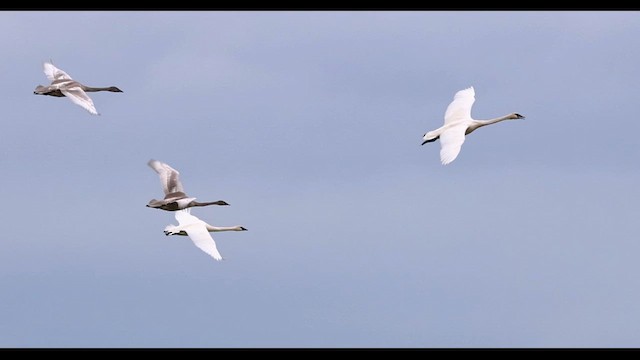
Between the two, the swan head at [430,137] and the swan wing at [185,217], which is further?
the swan wing at [185,217]

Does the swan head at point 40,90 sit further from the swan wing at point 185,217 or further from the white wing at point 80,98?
the swan wing at point 185,217

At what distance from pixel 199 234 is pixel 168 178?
3715 mm

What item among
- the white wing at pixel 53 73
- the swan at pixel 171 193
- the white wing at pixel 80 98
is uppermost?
the white wing at pixel 53 73

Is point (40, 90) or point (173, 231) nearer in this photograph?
point (173, 231)

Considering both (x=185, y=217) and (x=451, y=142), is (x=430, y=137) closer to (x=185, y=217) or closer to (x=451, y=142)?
(x=451, y=142)

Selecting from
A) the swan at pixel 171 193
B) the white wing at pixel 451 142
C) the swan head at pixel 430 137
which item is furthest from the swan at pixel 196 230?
the white wing at pixel 451 142

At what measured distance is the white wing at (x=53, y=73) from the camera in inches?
1426

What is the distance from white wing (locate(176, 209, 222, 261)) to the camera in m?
29.3

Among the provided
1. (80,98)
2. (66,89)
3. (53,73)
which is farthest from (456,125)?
(53,73)

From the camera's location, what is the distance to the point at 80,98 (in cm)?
3344

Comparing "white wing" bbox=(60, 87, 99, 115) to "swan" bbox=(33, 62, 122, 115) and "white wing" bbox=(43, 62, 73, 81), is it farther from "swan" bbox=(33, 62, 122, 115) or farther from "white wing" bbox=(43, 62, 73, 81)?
"white wing" bbox=(43, 62, 73, 81)
